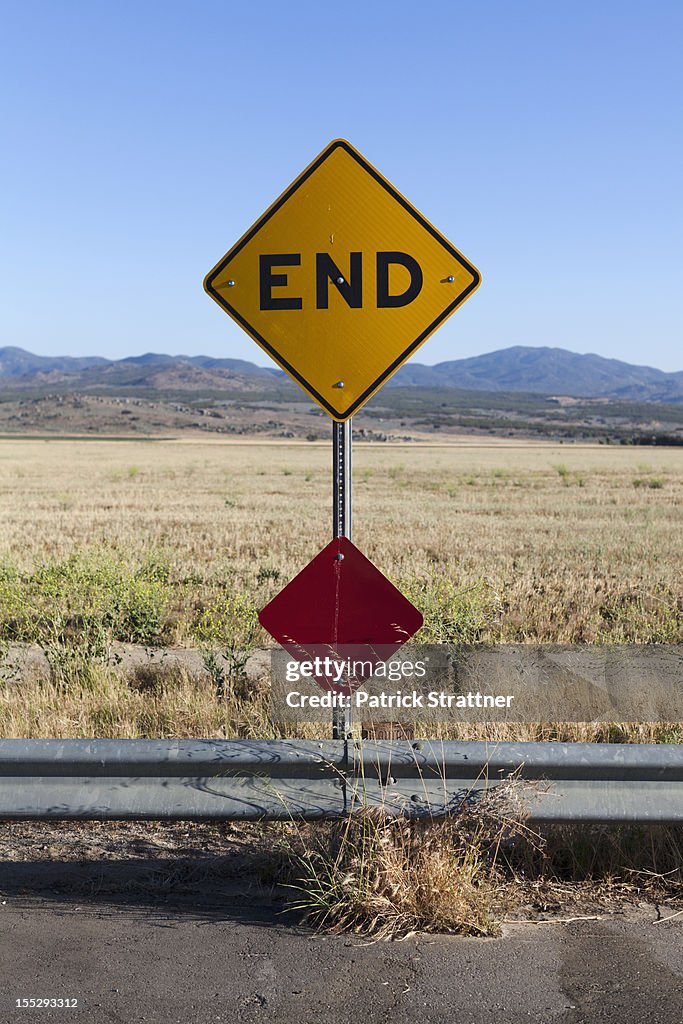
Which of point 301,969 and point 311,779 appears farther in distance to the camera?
point 311,779

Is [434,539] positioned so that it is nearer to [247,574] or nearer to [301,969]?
[247,574]

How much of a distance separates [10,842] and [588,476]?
43.8m

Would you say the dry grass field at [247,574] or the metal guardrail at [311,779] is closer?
the metal guardrail at [311,779]

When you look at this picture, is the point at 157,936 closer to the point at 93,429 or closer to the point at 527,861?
the point at 527,861

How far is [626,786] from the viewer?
3873 mm

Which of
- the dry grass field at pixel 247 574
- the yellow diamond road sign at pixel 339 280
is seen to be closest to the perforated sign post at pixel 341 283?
the yellow diamond road sign at pixel 339 280

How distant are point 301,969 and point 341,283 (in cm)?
285

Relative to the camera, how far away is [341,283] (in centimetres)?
459

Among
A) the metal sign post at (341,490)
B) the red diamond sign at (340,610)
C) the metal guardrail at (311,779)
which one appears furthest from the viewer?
the metal sign post at (341,490)

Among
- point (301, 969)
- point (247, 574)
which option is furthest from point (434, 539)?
point (301, 969)

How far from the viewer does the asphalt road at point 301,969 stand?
3.12 m

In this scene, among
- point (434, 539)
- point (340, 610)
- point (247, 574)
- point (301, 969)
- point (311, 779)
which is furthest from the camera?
point (434, 539)

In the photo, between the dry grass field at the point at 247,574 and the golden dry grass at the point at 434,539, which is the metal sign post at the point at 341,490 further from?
the golden dry grass at the point at 434,539

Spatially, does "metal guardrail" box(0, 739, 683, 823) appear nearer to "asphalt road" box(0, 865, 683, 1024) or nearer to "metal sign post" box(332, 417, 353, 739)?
"asphalt road" box(0, 865, 683, 1024)
